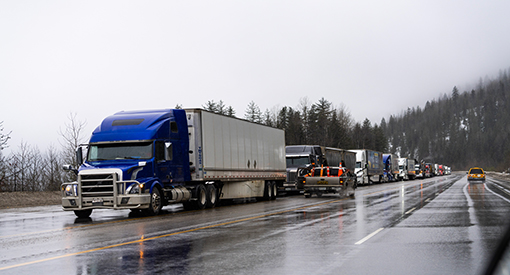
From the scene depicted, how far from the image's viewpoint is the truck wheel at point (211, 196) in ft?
74.6

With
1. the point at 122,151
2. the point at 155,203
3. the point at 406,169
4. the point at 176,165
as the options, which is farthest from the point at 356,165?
the point at 122,151

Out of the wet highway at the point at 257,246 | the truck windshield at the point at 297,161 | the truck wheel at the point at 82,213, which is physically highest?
the truck windshield at the point at 297,161

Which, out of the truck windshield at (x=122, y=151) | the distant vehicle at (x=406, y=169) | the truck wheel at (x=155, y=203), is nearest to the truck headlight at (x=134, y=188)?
the truck wheel at (x=155, y=203)

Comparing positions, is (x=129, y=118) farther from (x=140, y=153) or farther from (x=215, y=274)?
(x=215, y=274)

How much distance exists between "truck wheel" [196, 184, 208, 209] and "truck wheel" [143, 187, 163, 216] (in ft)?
9.52

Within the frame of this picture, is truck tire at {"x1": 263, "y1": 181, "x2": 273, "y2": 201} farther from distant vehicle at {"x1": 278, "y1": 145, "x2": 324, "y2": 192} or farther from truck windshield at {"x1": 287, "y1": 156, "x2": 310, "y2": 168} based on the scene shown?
truck windshield at {"x1": 287, "y1": 156, "x2": 310, "y2": 168}

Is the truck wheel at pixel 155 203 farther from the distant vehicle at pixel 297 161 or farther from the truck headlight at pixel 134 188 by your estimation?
the distant vehicle at pixel 297 161

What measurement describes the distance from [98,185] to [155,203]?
2076 mm

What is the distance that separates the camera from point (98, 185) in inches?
702

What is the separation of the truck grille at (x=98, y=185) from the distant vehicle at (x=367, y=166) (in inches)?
1620

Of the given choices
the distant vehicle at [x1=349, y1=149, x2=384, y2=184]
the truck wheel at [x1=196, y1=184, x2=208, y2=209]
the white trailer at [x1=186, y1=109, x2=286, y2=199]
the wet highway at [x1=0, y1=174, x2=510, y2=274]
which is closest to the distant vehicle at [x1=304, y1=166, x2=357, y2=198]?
the white trailer at [x1=186, y1=109, x2=286, y2=199]

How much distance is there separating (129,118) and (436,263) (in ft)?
46.9

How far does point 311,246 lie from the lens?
32.8 feet

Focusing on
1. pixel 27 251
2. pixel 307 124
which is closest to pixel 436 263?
pixel 27 251
